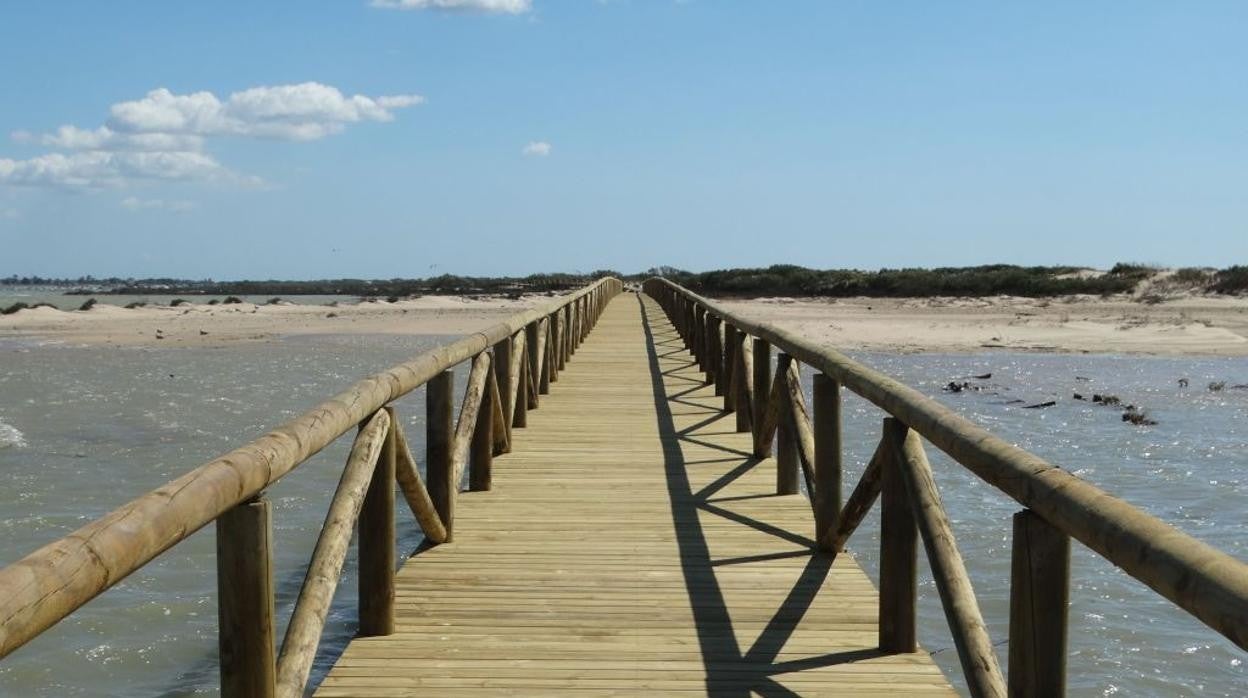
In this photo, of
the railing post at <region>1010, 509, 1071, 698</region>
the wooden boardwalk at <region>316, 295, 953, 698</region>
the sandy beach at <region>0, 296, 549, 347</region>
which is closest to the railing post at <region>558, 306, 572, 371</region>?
the wooden boardwalk at <region>316, 295, 953, 698</region>

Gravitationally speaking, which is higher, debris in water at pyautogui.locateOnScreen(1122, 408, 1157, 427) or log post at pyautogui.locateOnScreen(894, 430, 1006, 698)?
log post at pyautogui.locateOnScreen(894, 430, 1006, 698)

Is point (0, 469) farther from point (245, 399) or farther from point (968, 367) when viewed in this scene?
point (968, 367)

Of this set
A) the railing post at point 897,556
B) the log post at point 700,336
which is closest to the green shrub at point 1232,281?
the log post at point 700,336

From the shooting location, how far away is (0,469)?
37.7 ft

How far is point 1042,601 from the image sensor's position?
2.65 meters

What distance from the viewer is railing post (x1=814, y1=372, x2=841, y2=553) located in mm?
5363

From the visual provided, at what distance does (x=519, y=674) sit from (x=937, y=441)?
1.46 metres

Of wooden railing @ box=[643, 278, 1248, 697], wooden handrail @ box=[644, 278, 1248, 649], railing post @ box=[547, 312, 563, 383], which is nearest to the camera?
wooden handrail @ box=[644, 278, 1248, 649]

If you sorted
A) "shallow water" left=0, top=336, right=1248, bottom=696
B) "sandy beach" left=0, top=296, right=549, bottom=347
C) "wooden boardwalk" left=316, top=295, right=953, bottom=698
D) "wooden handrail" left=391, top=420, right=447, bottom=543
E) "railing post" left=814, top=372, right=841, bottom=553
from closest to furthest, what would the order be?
"wooden boardwalk" left=316, top=295, right=953, bottom=698, "wooden handrail" left=391, top=420, right=447, bottom=543, "railing post" left=814, top=372, right=841, bottom=553, "shallow water" left=0, top=336, right=1248, bottom=696, "sandy beach" left=0, top=296, right=549, bottom=347

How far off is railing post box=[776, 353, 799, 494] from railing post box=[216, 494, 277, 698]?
4055 mm

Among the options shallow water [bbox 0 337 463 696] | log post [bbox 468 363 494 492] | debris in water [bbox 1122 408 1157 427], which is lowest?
shallow water [bbox 0 337 463 696]

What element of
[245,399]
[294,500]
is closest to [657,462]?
[294,500]

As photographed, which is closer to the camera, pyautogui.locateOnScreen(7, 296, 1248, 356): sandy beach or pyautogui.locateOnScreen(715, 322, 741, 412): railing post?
pyautogui.locateOnScreen(715, 322, 741, 412): railing post

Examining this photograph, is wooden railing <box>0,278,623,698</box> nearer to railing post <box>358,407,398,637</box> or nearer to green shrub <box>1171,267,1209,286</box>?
railing post <box>358,407,398,637</box>
